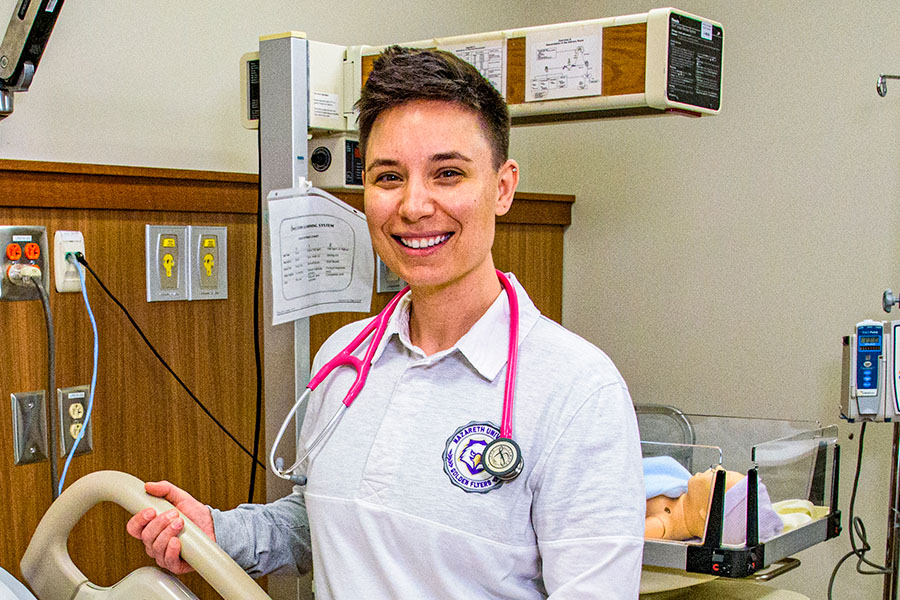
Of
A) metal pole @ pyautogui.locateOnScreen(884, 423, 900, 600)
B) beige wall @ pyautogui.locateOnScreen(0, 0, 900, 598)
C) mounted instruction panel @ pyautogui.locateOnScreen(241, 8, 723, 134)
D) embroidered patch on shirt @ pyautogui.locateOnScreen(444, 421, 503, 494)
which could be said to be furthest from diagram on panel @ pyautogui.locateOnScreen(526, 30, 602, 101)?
metal pole @ pyautogui.locateOnScreen(884, 423, 900, 600)

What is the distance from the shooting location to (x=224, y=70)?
7.40 feet

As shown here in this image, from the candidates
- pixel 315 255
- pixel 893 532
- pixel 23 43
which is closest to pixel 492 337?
pixel 315 255

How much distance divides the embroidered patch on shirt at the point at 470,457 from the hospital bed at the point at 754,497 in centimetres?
46

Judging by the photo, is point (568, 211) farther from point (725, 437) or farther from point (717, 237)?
point (725, 437)

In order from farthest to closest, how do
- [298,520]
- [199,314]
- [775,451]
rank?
[199,314] < [775,451] < [298,520]

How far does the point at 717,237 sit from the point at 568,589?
202 cm

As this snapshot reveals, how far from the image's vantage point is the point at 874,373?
7.68 ft

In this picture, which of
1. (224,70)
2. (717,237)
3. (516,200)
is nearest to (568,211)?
(516,200)

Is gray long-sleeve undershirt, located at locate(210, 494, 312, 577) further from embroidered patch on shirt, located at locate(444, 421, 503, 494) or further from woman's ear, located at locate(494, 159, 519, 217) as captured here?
woman's ear, located at locate(494, 159, 519, 217)

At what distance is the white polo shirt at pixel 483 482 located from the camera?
1148 millimetres

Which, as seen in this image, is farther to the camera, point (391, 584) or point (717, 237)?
point (717, 237)

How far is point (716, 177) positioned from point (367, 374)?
1.90 m

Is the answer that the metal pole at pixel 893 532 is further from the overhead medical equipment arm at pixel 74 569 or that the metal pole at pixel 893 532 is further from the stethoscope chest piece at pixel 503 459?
the overhead medical equipment arm at pixel 74 569

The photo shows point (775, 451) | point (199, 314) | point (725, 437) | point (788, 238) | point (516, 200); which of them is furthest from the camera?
point (516, 200)
